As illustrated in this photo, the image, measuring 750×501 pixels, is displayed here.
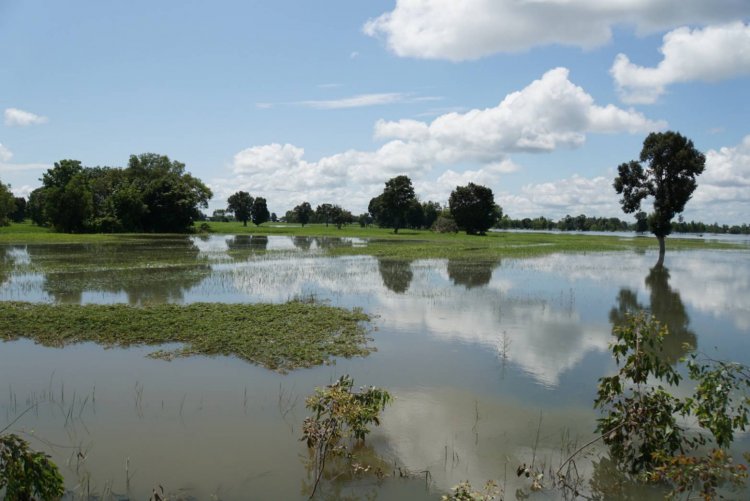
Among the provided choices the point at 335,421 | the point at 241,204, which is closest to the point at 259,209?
the point at 241,204

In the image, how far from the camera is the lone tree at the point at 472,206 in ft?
316

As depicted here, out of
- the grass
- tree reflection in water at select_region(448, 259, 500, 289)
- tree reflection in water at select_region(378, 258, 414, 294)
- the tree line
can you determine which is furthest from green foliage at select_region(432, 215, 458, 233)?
tree reflection in water at select_region(378, 258, 414, 294)

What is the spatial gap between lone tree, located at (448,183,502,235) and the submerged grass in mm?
82463

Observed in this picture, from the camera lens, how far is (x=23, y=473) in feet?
15.5

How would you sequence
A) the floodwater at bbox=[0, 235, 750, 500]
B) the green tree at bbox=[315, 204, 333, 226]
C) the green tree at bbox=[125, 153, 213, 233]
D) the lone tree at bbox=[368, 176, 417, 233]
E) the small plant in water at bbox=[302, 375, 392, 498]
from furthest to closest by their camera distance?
the green tree at bbox=[315, 204, 333, 226] < the lone tree at bbox=[368, 176, 417, 233] < the green tree at bbox=[125, 153, 213, 233] < the floodwater at bbox=[0, 235, 750, 500] < the small plant in water at bbox=[302, 375, 392, 498]

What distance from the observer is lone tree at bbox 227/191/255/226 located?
463 feet

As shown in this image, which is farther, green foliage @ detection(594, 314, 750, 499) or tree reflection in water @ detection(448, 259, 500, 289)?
tree reflection in water @ detection(448, 259, 500, 289)

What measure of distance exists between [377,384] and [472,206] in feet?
295

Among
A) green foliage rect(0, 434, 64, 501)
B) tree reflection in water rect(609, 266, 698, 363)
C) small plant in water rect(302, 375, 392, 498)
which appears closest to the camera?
green foliage rect(0, 434, 64, 501)

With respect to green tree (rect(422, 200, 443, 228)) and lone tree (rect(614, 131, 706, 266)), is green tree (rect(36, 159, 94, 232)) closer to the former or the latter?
lone tree (rect(614, 131, 706, 266))

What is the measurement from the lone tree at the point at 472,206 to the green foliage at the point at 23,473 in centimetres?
9441

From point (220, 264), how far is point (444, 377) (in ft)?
84.4

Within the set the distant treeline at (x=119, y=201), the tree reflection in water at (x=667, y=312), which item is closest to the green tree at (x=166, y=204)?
the distant treeline at (x=119, y=201)

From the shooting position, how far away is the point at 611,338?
45.3 feet
